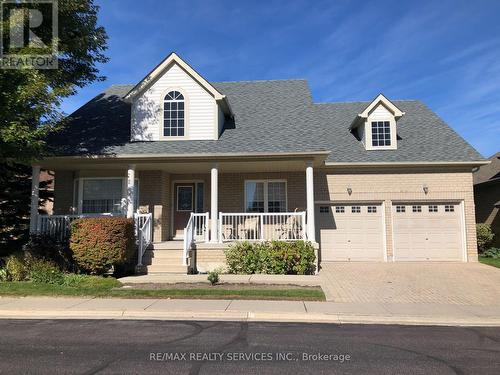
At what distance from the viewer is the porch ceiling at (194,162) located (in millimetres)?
14531

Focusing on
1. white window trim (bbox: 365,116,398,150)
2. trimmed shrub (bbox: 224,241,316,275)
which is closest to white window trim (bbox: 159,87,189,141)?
trimmed shrub (bbox: 224,241,316,275)

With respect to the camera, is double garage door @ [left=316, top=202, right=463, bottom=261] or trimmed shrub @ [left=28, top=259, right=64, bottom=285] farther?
double garage door @ [left=316, top=202, right=463, bottom=261]

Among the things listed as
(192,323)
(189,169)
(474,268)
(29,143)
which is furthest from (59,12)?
(474,268)

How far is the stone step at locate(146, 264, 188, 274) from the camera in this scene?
535 inches

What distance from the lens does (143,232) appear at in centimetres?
1411

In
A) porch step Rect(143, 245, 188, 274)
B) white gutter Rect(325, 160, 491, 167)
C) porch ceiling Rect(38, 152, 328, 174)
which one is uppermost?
white gutter Rect(325, 160, 491, 167)

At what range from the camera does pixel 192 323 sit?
26.1 feet

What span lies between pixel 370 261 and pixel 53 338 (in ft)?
42.4

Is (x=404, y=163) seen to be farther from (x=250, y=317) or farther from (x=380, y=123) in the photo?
(x=250, y=317)

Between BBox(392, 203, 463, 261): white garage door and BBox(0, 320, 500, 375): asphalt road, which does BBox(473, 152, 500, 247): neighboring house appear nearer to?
BBox(392, 203, 463, 261): white garage door

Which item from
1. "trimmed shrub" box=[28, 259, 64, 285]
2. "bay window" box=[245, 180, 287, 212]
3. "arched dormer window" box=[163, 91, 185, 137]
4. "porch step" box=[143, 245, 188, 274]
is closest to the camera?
"trimmed shrub" box=[28, 259, 64, 285]

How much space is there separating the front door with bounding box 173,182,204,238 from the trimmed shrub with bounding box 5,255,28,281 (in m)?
5.85

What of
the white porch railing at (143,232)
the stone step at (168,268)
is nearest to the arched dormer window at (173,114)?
the white porch railing at (143,232)

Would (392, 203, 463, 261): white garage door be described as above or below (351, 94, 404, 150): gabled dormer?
below
